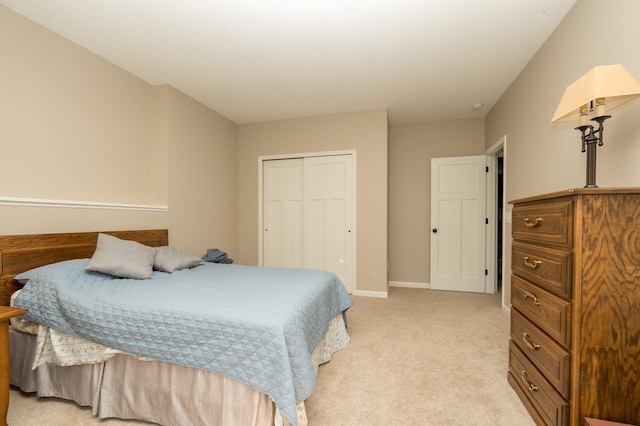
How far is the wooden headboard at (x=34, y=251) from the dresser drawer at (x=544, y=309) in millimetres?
3185

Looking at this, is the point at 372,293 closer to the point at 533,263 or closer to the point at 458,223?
the point at 458,223

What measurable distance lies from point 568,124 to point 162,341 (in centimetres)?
298

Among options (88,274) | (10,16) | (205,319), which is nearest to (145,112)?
(10,16)

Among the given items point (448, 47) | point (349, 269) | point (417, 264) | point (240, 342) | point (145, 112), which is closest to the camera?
point (240, 342)

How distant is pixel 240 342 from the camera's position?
51.3 inches

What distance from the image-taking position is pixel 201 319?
1.37 meters

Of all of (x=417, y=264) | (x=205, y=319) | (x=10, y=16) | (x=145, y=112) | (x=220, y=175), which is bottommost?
(x=417, y=264)

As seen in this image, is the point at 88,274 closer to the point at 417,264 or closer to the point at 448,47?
the point at 448,47

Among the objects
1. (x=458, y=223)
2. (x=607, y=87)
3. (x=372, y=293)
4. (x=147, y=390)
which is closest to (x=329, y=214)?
(x=372, y=293)

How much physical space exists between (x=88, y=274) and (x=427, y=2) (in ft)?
9.95

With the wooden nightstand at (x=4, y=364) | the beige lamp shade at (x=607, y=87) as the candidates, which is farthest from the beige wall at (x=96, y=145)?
the beige lamp shade at (x=607, y=87)

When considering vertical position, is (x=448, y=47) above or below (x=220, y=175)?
above

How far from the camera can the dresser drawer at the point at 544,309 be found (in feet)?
3.90

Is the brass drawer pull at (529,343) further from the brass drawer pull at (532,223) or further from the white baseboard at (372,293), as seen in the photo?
the white baseboard at (372,293)
